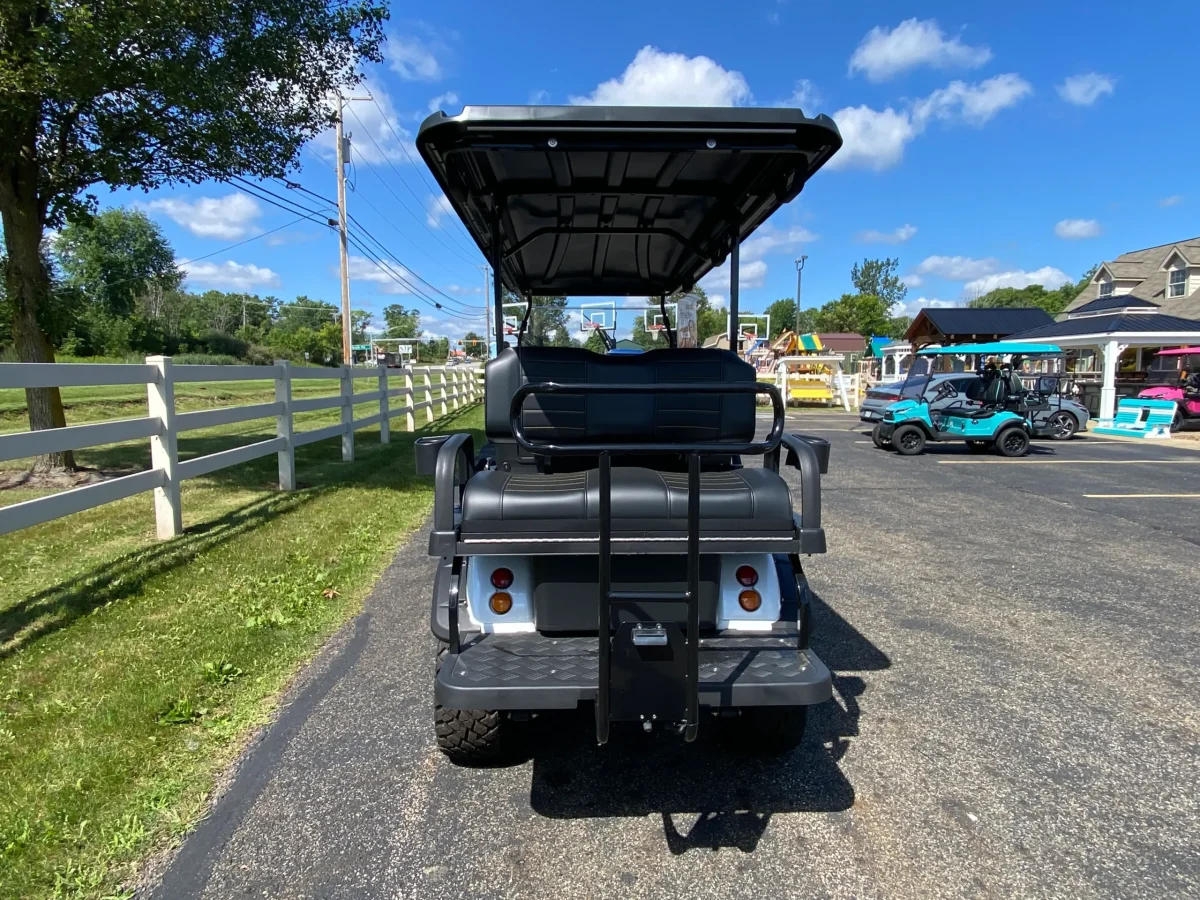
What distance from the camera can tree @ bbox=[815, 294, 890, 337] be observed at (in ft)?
266

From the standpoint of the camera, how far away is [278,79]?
8.53 m

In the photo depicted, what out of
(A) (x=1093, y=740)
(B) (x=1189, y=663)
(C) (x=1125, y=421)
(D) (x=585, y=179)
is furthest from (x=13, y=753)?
(C) (x=1125, y=421)

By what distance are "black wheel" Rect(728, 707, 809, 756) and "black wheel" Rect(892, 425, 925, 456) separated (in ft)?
37.7

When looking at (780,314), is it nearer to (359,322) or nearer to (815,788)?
(359,322)

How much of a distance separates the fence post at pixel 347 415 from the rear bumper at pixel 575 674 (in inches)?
313

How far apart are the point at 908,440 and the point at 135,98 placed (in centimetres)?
1253

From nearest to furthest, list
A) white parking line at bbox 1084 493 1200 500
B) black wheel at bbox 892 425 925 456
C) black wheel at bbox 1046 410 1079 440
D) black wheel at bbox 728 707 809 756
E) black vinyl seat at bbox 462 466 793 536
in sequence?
black vinyl seat at bbox 462 466 793 536, black wheel at bbox 728 707 809 756, white parking line at bbox 1084 493 1200 500, black wheel at bbox 892 425 925 456, black wheel at bbox 1046 410 1079 440

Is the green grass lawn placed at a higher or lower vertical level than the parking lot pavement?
higher

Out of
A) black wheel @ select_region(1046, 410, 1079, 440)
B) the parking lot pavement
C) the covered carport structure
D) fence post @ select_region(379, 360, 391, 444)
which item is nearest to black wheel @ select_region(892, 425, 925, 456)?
black wheel @ select_region(1046, 410, 1079, 440)

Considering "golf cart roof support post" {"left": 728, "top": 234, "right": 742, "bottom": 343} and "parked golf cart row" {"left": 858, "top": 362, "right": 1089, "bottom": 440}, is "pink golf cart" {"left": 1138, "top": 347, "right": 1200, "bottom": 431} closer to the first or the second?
"parked golf cart row" {"left": 858, "top": 362, "right": 1089, "bottom": 440}

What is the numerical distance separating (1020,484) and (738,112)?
9252 millimetres

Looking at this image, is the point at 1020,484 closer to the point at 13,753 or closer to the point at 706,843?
the point at 706,843

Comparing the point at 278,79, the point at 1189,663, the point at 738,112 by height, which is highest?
the point at 278,79

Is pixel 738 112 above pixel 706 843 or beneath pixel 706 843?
above
